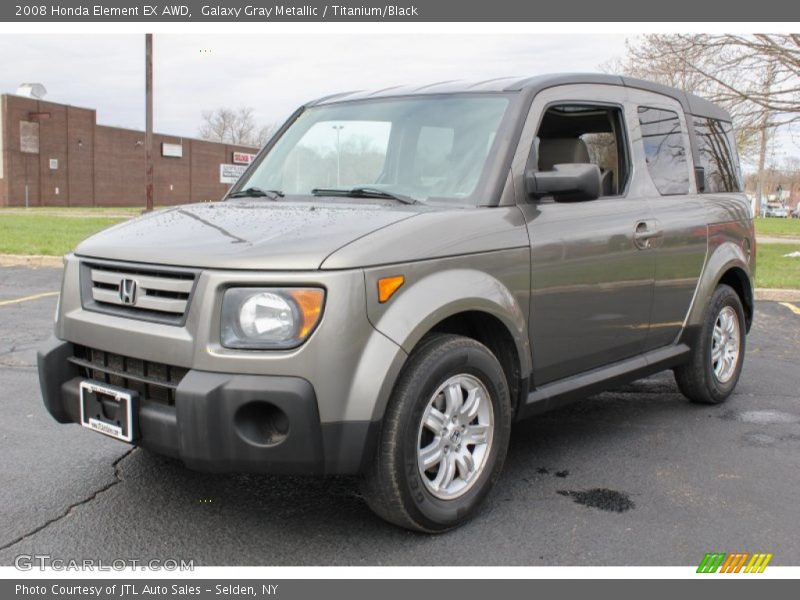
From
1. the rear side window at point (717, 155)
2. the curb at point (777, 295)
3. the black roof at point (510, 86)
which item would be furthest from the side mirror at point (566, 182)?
the curb at point (777, 295)

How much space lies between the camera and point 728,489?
3836 millimetres

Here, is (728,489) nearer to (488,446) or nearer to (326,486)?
(488,446)

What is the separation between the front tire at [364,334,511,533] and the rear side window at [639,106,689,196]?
200cm

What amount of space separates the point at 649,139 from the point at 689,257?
29.8 inches

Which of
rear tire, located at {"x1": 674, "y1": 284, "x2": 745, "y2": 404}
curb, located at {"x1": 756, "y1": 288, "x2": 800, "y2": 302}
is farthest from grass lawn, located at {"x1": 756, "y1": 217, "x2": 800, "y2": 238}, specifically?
rear tire, located at {"x1": 674, "y1": 284, "x2": 745, "y2": 404}

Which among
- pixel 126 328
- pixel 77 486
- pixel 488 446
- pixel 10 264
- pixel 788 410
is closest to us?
pixel 126 328

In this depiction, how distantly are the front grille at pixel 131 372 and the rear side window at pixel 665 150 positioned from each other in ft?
10.1

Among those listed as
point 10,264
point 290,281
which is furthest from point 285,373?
point 10,264

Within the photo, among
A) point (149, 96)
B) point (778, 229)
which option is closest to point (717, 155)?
point (149, 96)

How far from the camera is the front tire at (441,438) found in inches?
119

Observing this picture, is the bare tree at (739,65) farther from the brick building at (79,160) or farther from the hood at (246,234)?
the brick building at (79,160)

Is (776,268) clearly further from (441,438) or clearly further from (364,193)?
(441,438)

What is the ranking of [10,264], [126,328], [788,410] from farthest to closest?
[10,264] → [788,410] → [126,328]

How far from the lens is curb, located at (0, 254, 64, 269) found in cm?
1260
